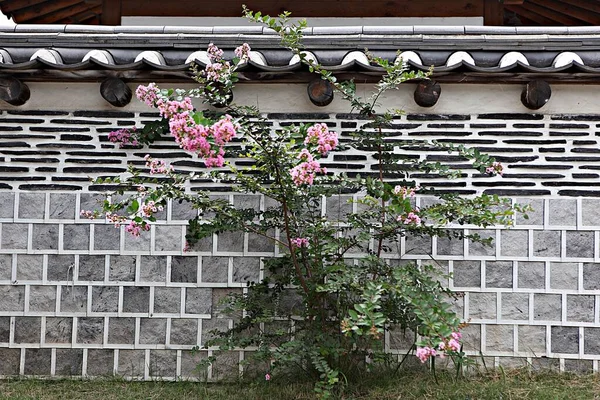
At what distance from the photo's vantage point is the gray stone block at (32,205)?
15.4 ft

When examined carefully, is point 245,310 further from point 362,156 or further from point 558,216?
point 558,216

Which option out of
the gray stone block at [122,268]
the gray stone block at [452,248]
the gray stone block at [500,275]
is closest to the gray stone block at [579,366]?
the gray stone block at [500,275]

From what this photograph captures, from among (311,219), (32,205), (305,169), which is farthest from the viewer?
(32,205)

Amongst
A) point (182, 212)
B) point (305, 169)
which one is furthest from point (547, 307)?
point (182, 212)

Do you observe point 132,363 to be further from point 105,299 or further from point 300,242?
point 300,242

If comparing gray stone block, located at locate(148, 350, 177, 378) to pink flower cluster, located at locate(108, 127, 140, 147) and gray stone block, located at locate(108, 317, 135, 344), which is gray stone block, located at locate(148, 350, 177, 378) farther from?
pink flower cluster, located at locate(108, 127, 140, 147)

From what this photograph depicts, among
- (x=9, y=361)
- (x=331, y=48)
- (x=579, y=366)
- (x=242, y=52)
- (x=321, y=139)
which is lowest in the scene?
(x=9, y=361)

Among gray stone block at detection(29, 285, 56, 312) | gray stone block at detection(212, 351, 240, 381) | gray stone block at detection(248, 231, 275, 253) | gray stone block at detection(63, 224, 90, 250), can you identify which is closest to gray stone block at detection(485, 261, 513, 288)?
gray stone block at detection(248, 231, 275, 253)

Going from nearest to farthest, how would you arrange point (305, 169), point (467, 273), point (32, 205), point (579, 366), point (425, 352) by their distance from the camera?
point (425, 352) < point (305, 169) < point (579, 366) < point (467, 273) < point (32, 205)

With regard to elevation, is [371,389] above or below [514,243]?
below

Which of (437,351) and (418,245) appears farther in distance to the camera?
(418,245)

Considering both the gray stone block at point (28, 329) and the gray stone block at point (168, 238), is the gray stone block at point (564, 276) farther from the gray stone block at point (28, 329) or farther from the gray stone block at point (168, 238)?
the gray stone block at point (28, 329)

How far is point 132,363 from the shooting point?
461 centimetres

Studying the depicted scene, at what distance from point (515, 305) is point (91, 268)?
3.15 meters
